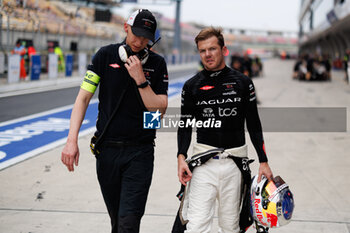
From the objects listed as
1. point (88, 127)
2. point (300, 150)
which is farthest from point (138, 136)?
point (88, 127)

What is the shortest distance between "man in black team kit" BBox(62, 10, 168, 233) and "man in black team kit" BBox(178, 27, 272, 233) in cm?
31

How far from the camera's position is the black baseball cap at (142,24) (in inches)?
115

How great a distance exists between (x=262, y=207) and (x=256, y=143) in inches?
18.1

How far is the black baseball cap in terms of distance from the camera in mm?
2909

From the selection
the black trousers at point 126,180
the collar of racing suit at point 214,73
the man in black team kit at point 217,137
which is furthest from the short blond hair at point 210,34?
the black trousers at point 126,180

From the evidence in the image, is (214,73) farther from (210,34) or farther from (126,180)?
(126,180)

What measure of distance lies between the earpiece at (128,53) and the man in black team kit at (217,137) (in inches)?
15.8

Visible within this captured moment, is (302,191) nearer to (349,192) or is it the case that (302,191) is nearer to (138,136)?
(349,192)

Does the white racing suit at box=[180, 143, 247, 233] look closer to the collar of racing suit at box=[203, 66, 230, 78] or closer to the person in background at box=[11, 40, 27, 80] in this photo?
the collar of racing suit at box=[203, 66, 230, 78]

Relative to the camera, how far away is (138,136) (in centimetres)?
302

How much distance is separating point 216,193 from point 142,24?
1.23m

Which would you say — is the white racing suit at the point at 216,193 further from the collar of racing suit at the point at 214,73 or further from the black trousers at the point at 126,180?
the collar of racing suit at the point at 214,73

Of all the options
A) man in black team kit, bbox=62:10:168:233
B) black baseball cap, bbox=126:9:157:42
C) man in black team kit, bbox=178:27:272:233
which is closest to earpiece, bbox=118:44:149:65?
man in black team kit, bbox=62:10:168:233

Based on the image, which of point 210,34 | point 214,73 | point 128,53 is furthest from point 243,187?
point 128,53
